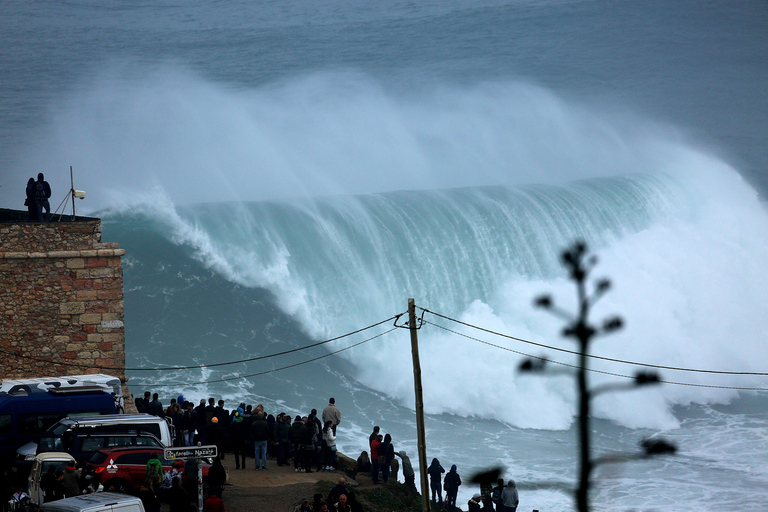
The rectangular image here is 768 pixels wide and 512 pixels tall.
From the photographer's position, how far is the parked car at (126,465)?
10516 millimetres

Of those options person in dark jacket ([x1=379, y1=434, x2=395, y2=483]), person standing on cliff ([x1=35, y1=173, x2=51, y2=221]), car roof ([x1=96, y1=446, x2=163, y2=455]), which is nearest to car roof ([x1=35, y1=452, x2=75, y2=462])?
car roof ([x1=96, y1=446, x2=163, y2=455])

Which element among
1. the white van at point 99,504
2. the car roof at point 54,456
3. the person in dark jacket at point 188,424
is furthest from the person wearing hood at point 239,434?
the white van at point 99,504

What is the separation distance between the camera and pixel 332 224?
32969 mm

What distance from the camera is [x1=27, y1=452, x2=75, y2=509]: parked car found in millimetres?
9930

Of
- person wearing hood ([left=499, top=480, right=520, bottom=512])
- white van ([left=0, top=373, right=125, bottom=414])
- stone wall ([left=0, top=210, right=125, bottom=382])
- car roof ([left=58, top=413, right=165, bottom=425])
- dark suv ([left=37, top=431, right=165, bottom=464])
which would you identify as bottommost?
person wearing hood ([left=499, top=480, right=520, bottom=512])

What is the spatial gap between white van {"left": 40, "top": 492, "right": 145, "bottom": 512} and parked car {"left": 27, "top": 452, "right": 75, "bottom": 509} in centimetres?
138

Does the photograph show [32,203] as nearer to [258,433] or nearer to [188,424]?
[188,424]

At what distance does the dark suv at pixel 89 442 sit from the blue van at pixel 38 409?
109 cm

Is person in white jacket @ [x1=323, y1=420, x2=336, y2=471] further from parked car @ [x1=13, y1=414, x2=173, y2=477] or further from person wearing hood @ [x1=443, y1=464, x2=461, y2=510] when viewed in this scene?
parked car @ [x1=13, y1=414, x2=173, y2=477]

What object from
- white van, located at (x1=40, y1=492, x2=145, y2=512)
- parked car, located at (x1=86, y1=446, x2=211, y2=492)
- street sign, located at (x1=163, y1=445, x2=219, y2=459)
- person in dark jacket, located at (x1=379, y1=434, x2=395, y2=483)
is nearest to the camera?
white van, located at (x1=40, y1=492, x2=145, y2=512)

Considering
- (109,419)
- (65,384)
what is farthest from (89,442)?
(65,384)

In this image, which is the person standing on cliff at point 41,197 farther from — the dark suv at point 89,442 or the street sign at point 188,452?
the street sign at point 188,452

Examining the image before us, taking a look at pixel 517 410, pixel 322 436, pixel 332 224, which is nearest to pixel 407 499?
pixel 322 436

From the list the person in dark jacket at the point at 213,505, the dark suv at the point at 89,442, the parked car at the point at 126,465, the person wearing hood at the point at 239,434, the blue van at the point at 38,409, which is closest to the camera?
the person in dark jacket at the point at 213,505
